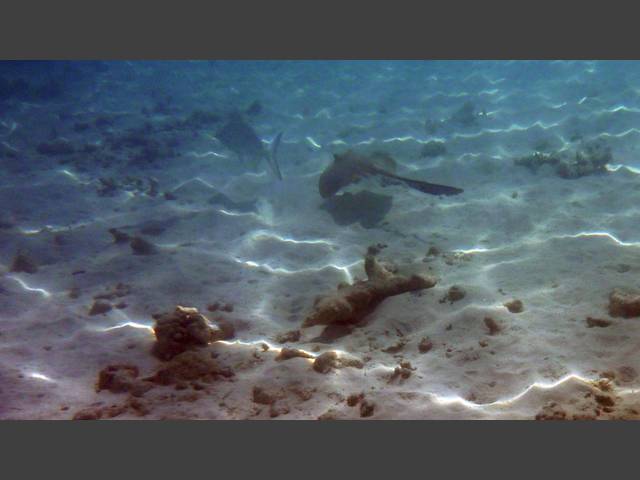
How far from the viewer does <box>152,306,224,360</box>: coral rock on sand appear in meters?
4.23

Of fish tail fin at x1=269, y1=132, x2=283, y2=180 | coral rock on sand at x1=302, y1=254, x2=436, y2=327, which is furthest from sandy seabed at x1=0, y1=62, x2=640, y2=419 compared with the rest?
fish tail fin at x1=269, y1=132, x2=283, y2=180

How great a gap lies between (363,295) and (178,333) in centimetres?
198

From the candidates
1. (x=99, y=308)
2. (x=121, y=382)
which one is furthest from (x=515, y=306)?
(x=99, y=308)

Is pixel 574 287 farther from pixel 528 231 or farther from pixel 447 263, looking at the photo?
pixel 528 231

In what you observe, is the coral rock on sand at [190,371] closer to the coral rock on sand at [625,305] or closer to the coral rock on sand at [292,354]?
the coral rock on sand at [292,354]

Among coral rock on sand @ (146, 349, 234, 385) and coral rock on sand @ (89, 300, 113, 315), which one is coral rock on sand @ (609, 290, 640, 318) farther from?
coral rock on sand @ (89, 300, 113, 315)

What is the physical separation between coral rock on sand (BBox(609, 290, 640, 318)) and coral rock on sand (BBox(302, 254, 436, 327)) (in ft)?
5.96

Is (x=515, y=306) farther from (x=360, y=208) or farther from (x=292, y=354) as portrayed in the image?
(x=360, y=208)

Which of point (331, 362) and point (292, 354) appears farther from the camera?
point (292, 354)

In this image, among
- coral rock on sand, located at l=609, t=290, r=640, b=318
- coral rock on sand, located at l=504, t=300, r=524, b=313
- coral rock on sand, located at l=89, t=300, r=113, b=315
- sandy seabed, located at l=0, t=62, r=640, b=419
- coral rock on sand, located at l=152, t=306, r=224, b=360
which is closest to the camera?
sandy seabed, located at l=0, t=62, r=640, b=419

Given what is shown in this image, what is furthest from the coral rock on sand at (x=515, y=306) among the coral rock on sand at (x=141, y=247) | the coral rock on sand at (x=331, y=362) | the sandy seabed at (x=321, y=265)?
the coral rock on sand at (x=141, y=247)

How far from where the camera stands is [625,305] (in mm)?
3990

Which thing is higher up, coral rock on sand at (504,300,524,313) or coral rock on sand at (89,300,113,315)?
coral rock on sand at (504,300,524,313)

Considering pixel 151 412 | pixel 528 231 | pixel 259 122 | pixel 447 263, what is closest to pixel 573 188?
pixel 528 231
